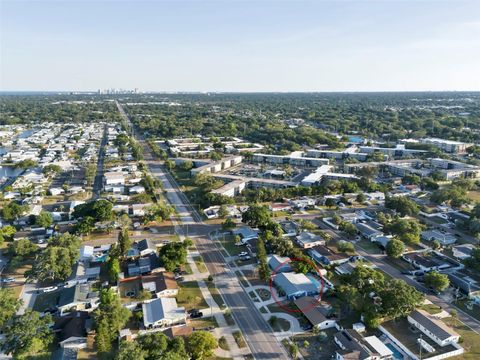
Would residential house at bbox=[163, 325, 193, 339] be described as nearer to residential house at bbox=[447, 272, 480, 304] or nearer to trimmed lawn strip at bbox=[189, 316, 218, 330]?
trimmed lawn strip at bbox=[189, 316, 218, 330]

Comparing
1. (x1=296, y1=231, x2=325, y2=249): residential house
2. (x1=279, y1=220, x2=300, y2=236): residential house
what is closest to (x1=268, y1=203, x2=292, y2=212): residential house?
(x1=279, y1=220, x2=300, y2=236): residential house

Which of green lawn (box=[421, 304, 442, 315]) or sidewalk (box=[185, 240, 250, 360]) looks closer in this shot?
sidewalk (box=[185, 240, 250, 360])

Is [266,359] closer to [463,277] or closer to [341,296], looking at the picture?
[341,296]

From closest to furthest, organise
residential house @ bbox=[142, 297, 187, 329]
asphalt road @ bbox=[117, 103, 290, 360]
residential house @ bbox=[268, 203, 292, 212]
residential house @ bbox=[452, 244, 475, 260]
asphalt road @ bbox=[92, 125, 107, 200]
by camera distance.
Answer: asphalt road @ bbox=[117, 103, 290, 360], residential house @ bbox=[142, 297, 187, 329], residential house @ bbox=[452, 244, 475, 260], residential house @ bbox=[268, 203, 292, 212], asphalt road @ bbox=[92, 125, 107, 200]

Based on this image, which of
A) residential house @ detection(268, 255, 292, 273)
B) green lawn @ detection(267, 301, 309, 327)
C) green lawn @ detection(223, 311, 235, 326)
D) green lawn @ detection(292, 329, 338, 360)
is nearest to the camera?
green lawn @ detection(292, 329, 338, 360)

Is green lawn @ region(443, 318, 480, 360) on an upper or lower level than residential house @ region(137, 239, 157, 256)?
lower

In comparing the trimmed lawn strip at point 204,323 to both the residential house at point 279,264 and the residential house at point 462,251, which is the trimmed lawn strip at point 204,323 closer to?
the residential house at point 279,264

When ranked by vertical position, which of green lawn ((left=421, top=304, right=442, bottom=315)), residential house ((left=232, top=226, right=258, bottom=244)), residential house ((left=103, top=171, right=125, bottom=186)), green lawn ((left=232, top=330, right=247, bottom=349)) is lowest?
green lawn ((left=232, top=330, right=247, bottom=349))
